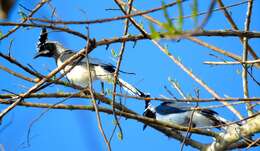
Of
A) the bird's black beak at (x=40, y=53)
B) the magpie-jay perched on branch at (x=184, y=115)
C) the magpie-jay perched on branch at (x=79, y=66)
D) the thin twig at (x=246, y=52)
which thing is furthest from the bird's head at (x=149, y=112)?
the thin twig at (x=246, y=52)

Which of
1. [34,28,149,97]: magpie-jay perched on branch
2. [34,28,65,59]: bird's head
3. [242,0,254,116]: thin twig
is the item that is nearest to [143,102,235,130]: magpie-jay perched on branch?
[34,28,149,97]: magpie-jay perched on branch

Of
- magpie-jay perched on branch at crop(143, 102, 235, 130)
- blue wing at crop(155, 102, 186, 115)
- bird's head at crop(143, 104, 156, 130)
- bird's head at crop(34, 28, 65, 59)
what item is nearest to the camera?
magpie-jay perched on branch at crop(143, 102, 235, 130)

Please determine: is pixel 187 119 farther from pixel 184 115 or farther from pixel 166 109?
pixel 166 109

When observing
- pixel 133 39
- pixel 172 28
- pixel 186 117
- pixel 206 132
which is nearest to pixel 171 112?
pixel 186 117

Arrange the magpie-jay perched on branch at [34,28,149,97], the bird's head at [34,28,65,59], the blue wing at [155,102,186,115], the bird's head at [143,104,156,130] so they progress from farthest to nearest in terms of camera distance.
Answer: the bird's head at [143,104,156,130], the blue wing at [155,102,186,115], the bird's head at [34,28,65,59], the magpie-jay perched on branch at [34,28,149,97]

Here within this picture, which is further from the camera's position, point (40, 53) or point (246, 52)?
point (40, 53)

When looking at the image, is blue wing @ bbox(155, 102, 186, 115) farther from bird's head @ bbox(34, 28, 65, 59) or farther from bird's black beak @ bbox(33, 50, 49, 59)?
bird's black beak @ bbox(33, 50, 49, 59)

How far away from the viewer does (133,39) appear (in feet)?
5.67

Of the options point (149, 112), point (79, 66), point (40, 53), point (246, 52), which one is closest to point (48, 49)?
point (40, 53)

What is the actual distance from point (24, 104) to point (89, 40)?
96 cm

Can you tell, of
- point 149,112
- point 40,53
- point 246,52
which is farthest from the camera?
point 149,112

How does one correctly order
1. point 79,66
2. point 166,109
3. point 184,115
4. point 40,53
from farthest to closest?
point 166,109 → point 184,115 → point 40,53 → point 79,66

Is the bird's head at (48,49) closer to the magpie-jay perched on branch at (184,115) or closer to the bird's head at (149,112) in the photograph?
the magpie-jay perched on branch at (184,115)

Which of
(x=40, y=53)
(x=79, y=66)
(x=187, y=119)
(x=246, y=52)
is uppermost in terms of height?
(x=40, y=53)
